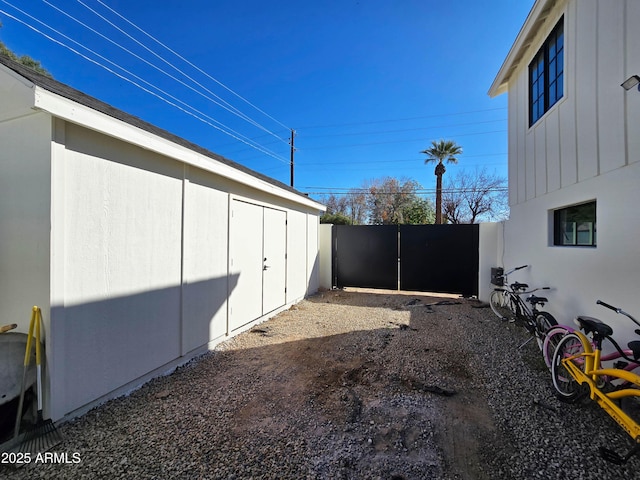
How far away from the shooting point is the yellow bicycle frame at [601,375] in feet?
5.59

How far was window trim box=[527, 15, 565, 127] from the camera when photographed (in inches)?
150

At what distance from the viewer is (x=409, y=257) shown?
7.37 m

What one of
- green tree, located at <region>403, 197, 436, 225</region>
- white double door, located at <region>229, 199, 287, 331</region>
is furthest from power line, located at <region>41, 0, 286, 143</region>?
green tree, located at <region>403, 197, 436, 225</region>

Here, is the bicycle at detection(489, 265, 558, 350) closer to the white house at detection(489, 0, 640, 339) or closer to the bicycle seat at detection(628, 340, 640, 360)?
the white house at detection(489, 0, 640, 339)

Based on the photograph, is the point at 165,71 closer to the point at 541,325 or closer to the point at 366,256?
the point at 366,256

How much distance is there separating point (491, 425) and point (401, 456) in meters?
0.89

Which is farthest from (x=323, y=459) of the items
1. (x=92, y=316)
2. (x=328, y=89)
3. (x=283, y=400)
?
(x=328, y=89)

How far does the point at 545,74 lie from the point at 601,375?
4.54 m

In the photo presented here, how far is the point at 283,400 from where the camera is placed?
247 cm

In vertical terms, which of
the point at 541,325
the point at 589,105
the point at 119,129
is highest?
the point at 589,105

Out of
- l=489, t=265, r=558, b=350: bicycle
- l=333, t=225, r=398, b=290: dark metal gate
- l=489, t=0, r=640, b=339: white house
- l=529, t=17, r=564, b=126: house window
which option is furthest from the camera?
l=333, t=225, r=398, b=290: dark metal gate

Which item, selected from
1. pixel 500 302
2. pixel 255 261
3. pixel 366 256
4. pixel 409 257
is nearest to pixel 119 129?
pixel 255 261

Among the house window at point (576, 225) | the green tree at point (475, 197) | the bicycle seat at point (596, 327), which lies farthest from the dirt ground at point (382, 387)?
the green tree at point (475, 197)

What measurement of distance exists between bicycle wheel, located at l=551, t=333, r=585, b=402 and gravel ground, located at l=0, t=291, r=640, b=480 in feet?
0.41
